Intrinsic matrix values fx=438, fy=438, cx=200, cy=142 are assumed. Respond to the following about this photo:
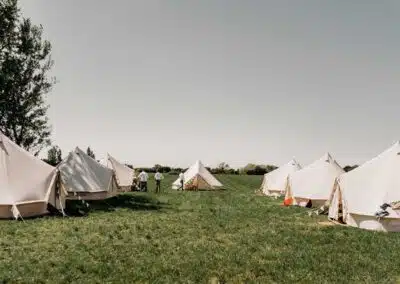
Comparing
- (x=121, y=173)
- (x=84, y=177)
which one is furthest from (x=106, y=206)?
(x=121, y=173)

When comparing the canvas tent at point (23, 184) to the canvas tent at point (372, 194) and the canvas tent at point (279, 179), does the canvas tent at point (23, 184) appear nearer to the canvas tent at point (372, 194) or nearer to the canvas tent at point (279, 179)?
the canvas tent at point (372, 194)

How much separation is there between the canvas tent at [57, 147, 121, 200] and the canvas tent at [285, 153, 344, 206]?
1403cm

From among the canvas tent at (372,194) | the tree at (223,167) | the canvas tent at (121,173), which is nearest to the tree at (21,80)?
the canvas tent at (121,173)

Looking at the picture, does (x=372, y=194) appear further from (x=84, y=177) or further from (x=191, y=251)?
(x=84, y=177)

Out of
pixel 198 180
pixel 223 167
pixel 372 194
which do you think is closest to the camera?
pixel 372 194

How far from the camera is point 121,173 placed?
45.1 m

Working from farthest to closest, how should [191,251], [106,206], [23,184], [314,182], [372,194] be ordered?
1. [314,182]
2. [106,206]
3. [23,184]
4. [372,194]
5. [191,251]

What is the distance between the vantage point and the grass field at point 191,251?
11477mm

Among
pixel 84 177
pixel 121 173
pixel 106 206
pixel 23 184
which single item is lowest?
pixel 106 206

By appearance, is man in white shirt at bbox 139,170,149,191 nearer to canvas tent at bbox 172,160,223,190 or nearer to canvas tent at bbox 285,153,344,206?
canvas tent at bbox 172,160,223,190

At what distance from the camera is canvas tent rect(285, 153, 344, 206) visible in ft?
103

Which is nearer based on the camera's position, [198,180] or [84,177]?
[84,177]

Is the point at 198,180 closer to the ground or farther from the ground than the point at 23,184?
farther from the ground

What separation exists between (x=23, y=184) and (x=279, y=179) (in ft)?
92.9
